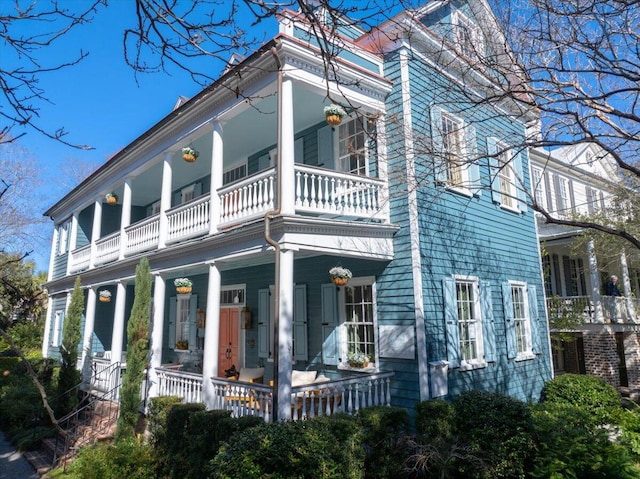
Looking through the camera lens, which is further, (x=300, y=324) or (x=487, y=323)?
(x=300, y=324)

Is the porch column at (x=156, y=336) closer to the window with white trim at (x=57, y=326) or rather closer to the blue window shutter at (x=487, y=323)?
the blue window shutter at (x=487, y=323)

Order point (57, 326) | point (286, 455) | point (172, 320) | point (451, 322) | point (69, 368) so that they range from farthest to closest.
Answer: point (57, 326) → point (172, 320) → point (69, 368) → point (451, 322) → point (286, 455)

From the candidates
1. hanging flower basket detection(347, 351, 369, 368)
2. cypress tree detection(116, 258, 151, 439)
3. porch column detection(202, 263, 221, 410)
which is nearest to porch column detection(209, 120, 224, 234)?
porch column detection(202, 263, 221, 410)

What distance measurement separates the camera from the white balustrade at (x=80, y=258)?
1507cm

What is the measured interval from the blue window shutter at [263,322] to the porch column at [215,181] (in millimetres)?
2959

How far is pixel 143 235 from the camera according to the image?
11.5m

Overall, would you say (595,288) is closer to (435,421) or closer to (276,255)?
(435,421)

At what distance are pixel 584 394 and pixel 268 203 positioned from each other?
28.7ft

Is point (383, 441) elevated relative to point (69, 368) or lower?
lower

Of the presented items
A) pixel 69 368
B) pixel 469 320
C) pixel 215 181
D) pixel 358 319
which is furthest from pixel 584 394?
pixel 69 368

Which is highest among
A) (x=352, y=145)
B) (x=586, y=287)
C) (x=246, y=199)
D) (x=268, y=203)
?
(x=352, y=145)

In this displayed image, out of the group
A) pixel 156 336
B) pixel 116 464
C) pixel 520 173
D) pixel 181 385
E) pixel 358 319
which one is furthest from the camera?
pixel 520 173

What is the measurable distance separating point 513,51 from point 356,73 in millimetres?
3018

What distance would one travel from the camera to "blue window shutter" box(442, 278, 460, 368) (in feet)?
28.1
